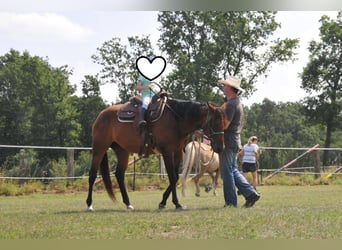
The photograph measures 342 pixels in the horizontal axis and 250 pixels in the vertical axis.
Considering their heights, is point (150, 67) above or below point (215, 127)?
above

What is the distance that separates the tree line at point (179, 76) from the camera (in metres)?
17.4

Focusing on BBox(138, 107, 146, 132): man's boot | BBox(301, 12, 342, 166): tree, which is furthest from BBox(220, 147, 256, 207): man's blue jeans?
BBox(301, 12, 342, 166): tree

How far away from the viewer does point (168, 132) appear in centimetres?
773

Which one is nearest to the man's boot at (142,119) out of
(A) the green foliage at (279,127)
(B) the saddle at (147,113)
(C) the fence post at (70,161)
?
(B) the saddle at (147,113)

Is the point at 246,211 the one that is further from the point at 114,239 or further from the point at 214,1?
the point at 214,1

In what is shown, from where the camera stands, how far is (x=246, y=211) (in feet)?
21.7

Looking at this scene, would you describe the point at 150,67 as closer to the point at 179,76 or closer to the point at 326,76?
the point at 179,76

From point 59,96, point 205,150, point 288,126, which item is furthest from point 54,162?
point 288,126

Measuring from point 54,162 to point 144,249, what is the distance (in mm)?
12371

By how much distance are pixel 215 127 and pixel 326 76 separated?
17555mm

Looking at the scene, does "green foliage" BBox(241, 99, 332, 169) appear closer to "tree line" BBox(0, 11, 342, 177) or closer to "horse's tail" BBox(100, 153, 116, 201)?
"tree line" BBox(0, 11, 342, 177)

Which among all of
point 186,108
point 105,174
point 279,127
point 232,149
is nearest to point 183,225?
point 232,149

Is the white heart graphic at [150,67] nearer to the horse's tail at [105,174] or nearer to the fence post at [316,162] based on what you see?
the horse's tail at [105,174]

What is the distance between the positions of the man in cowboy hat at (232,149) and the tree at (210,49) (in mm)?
8959
